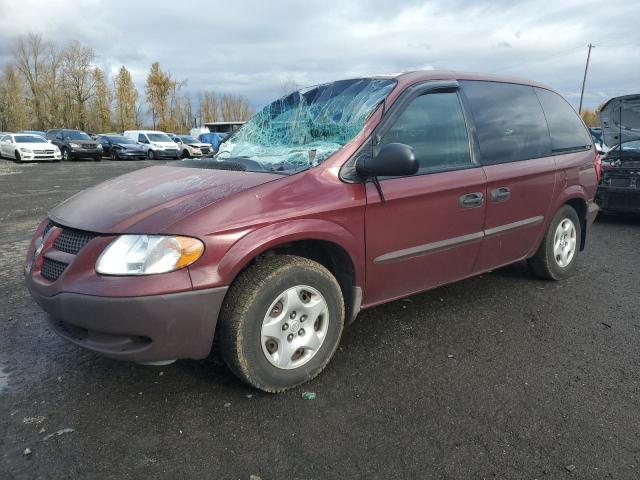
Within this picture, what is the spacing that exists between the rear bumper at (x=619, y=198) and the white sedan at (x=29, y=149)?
25.3 m

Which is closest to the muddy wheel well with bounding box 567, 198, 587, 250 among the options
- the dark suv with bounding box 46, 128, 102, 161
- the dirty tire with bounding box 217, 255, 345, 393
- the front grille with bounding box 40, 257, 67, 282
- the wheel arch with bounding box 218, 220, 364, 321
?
the wheel arch with bounding box 218, 220, 364, 321

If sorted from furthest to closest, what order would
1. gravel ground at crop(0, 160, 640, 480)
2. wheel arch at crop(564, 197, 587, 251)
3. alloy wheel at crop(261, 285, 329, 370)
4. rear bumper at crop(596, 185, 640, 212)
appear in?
1. rear bumper at crop(596, 185, 640, 212)
2. wheel arch at crop(564, 197, 587, 251)
3. alloy wheel at crop(261, 285, 329, 370)
4. gravel ground at crop(0, 160, 640, 480)

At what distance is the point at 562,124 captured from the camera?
4309 millimetres

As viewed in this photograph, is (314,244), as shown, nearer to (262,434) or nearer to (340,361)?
(340,361)

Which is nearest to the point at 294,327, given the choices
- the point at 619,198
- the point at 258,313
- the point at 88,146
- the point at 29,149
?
the point at 258,313

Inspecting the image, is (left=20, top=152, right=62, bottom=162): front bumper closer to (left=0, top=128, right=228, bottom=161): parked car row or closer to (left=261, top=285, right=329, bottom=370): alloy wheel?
(left=0, top=128, right=228, bottom=161): parked car row

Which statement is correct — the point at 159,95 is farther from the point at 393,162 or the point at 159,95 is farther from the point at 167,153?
the point at 393,162

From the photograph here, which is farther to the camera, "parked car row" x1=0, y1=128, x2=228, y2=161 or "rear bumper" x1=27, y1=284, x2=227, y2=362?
"parked car row" x1=0, y1=128, x2=228, y2=161

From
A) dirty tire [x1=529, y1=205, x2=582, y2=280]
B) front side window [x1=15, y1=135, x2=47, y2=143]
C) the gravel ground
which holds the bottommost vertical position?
the gravel ground

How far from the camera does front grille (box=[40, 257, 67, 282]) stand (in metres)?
2.47

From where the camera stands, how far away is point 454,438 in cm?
224

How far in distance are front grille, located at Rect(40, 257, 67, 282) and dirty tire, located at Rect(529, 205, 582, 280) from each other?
12.2 ft

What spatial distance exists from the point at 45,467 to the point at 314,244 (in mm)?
Answer: 1660

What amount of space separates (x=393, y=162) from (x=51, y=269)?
1.89 m
